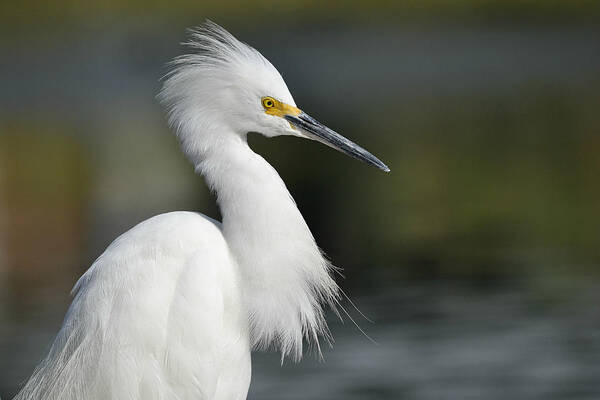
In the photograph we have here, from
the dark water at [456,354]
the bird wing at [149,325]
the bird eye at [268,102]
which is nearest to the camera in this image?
the bird wing at [149,325]

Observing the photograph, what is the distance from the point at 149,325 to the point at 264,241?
44 cm

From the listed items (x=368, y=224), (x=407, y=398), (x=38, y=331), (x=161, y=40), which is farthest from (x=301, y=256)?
(x=161, y=40)

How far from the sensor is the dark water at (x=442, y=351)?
6.05 metres

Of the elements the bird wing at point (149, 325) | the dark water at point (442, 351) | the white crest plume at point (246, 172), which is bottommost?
the dark water at point (442, 351)

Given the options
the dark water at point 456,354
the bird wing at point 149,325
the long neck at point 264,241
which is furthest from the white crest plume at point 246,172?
the dark water at point 456,354

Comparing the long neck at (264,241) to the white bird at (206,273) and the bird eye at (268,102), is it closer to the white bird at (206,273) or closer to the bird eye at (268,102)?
the white bird at (206,273)

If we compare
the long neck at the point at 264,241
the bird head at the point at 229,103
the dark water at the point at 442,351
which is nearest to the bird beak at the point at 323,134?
the bird head at the point at 229,103

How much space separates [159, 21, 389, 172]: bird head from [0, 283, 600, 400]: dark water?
287 centimetres

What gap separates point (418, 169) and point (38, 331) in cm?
571

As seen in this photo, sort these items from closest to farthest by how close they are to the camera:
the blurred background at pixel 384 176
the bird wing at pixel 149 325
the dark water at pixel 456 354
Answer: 1. the bird wing at pixel 149 325
2. the dark water at pixel 456 354
3. the blurred background at pixel 384 176

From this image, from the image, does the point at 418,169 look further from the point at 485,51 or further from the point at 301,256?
the point at 485,51

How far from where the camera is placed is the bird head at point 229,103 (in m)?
3.35

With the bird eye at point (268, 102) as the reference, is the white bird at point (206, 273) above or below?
below

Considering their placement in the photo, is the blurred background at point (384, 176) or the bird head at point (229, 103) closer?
the bird head at point (229, 103)
